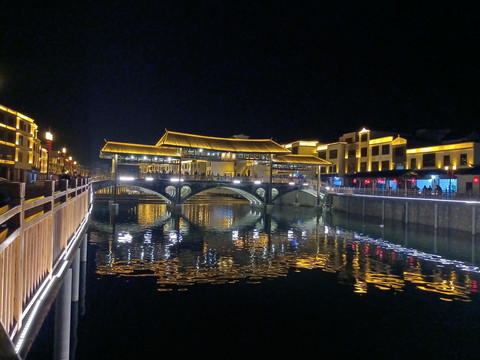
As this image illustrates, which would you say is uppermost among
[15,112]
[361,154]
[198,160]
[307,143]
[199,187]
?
[307,143]

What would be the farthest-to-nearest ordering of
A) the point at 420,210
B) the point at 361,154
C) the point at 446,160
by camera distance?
the point at 361,154 → the point at 446,160 → the point at 420,210

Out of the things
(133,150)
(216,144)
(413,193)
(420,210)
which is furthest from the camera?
(216,144)

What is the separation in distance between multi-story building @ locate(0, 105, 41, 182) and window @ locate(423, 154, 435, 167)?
5449 cm

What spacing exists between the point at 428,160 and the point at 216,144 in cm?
3258

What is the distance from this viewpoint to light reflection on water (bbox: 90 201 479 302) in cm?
2269

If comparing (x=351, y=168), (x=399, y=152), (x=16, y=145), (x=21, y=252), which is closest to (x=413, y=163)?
(x=399, y=152)

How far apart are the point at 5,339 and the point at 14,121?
191 feet

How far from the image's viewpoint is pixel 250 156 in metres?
65.2

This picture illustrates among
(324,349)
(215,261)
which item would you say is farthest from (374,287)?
(215,261)

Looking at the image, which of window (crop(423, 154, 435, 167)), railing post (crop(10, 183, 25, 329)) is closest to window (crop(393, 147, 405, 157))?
window (crop(423, 154, 435, 167))

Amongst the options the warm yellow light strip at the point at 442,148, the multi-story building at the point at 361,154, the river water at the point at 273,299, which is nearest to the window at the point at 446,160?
the warm yellow light strip at the point at 442,148

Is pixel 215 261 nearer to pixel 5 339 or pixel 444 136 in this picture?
pixel 5 339

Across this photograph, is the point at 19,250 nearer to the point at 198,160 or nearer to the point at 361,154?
the point at 198,160

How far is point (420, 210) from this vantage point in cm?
4722
